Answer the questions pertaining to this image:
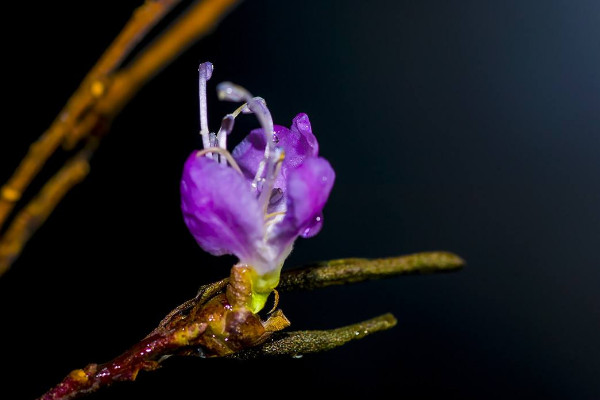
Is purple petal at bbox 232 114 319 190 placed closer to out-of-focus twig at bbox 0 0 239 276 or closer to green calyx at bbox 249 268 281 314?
green calyx at bbox 249 268 281 314

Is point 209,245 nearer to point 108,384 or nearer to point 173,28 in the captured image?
point 108,384

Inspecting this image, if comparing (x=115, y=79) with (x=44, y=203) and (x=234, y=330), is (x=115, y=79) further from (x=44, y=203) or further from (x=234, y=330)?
(x=234, y=330)

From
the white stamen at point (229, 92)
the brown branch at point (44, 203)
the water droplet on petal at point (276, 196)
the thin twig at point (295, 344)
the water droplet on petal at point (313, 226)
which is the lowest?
the thin twig at point (295, 344)

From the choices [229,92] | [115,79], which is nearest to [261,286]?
[229,92]

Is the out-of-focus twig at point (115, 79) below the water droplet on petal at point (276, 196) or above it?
above

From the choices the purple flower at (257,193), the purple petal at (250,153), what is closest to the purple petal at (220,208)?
the purple flower at (257,193)

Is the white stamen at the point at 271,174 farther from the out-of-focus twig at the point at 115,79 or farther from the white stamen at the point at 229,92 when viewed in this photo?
the out-of-focus twig at the point at 115,79

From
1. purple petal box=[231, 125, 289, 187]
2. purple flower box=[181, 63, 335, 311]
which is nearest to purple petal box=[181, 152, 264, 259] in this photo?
purple flower box=[181, 63, 335, 311]
